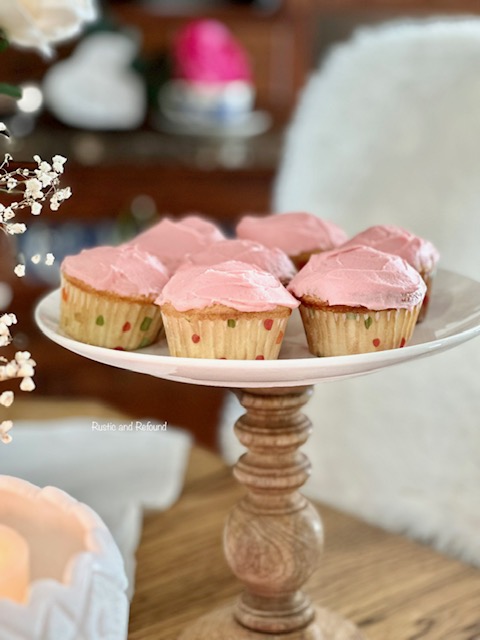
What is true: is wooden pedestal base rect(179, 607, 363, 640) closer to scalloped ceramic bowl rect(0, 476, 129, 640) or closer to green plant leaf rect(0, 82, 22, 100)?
scalloped ceramic bowl rect(0, 476, 129, 640)

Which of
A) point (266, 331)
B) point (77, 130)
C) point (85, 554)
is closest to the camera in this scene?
point (85, 554)

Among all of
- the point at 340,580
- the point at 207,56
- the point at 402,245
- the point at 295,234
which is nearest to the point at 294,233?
the point at 295,234

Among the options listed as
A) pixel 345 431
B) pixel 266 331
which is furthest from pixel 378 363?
pixel 345 431

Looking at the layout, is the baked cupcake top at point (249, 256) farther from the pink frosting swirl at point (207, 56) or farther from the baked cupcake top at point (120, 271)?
the pink frosting swirl at point (207, 56)

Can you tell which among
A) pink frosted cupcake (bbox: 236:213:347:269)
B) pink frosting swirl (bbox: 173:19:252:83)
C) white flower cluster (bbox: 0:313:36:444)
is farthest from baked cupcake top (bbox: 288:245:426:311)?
pink frosting swirl (bbox: 173:19:252:83)

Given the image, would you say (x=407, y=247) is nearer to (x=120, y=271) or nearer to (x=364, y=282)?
(x=364, y=282)

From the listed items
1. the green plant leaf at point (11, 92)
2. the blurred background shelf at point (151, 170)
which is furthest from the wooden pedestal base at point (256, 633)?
the blurred background shelf at point (151, 170)

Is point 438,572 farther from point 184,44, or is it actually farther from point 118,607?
point 184,44
